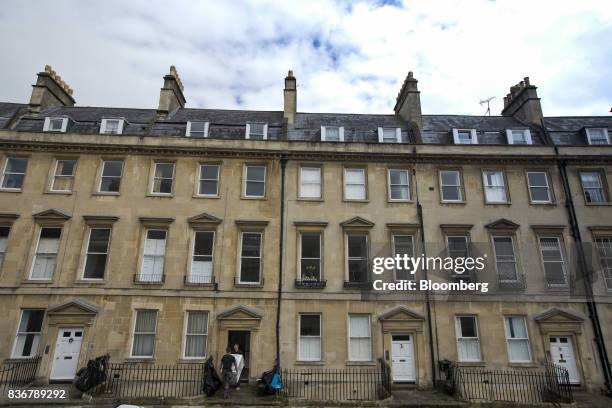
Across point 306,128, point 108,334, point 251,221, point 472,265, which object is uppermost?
point 306,128

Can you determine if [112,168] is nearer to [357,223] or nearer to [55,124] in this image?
[55,124]

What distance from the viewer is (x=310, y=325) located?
53.2 feet

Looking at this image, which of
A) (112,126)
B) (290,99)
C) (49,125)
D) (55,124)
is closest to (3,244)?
(49,125)

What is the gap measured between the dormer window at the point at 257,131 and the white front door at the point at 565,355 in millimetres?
15850

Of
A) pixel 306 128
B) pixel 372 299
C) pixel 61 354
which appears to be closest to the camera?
pixel 61 354

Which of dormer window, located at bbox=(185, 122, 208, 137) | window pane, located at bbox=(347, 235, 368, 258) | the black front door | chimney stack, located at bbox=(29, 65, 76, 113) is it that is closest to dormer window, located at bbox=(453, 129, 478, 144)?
window pane, located at bbox=(347, 235, 368, 258)

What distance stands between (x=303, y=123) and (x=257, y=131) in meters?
2.78

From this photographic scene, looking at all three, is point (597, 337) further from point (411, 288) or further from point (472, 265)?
point (411, 288)

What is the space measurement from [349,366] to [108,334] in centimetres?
981

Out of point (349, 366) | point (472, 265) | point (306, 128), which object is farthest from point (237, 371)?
point (306, 128)

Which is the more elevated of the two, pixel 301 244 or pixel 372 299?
pixel 301 244

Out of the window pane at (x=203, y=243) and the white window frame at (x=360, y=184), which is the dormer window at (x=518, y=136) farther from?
the window pane at (x=203, y=243)

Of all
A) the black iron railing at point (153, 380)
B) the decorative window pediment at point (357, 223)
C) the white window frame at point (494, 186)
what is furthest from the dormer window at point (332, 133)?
the black iron railing at point (153, 380)

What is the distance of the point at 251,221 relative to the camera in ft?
56.1
